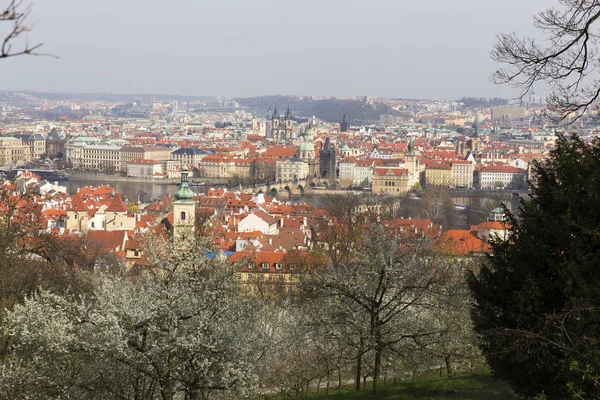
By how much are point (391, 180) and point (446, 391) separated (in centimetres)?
6224

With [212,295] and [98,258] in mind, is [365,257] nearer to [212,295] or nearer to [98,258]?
[212,295]

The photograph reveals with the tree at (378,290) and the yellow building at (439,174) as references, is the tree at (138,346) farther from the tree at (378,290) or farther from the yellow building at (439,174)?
the yellow building at (439,174)

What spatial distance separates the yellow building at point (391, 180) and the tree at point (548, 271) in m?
62.4

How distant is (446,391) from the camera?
953 cm

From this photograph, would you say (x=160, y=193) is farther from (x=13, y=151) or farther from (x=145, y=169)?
(x=13, y=151)

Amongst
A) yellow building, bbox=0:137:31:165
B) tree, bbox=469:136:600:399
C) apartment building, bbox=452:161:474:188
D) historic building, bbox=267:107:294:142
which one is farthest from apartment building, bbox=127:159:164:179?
tree, bbox=469:136:600:399

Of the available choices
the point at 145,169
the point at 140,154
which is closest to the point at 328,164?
the point at 145,169

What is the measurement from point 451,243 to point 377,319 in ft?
52.4

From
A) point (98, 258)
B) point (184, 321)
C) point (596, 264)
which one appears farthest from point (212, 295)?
point (98, 258)

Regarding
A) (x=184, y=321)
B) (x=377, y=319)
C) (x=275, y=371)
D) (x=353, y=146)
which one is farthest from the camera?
(x=353, y=146)

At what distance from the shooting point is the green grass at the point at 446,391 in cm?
925

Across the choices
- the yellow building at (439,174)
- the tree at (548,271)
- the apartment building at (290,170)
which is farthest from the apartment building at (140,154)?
the tree at (548,271)

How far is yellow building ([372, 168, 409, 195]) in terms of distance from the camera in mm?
71062

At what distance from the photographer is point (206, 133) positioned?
139m
